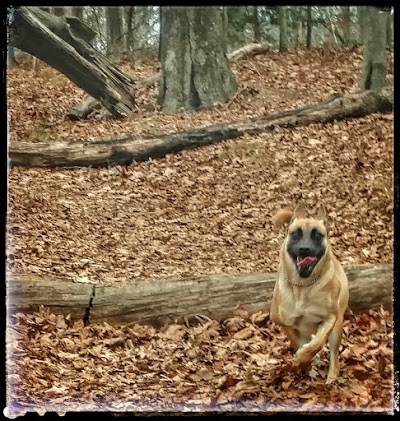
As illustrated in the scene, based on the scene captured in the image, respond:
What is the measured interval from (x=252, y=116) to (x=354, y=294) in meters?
0.94

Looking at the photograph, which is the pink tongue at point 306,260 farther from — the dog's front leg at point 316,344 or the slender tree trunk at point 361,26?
the slender tree trunk at point 361,26

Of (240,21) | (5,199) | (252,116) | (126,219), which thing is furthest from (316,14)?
(5,199)

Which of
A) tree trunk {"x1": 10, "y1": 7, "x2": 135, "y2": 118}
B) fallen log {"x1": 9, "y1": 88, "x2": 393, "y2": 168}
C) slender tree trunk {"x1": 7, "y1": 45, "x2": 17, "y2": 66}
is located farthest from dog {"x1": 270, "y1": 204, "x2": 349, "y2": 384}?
slender tree trunk {"x1": 7, "y1": 45, "x2": 17, "y2": 66}

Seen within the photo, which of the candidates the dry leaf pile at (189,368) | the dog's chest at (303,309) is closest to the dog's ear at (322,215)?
the dog's chest at (303,309)

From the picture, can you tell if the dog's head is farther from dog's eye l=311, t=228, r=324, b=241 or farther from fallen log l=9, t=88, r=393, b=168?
fallen log l=9, t=88, r=393, b=168

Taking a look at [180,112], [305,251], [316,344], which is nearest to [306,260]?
[305,251]

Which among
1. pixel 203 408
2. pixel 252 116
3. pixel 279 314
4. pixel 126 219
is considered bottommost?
pixel 203 408

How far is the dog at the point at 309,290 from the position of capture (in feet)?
9.88

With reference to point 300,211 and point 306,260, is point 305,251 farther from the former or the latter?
point 300,211

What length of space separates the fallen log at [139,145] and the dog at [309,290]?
0.43 m

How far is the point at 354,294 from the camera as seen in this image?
314cm

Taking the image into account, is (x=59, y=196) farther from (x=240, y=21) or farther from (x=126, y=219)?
(x=240, y=21)

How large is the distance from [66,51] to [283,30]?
3.31ft

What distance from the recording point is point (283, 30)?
3158 millimetres
